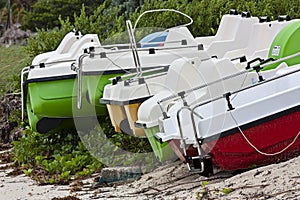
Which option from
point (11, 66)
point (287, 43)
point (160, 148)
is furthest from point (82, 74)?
point (11, 66)

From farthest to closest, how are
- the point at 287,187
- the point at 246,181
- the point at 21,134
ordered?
the point at 21,134
the point at 246,181
the point at 287,187

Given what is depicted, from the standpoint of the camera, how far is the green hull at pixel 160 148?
7.88 metres

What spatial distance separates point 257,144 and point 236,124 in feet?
1.02

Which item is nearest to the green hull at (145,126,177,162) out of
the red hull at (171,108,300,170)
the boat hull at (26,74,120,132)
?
the red hull at (171,108,300,170)

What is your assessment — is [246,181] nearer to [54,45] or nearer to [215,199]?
[215,199]

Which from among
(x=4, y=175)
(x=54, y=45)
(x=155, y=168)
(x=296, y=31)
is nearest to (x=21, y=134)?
(x=54, y=45)

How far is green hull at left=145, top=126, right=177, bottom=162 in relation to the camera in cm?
788

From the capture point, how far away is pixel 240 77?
7.84 m

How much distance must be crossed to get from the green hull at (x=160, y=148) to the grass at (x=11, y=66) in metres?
5.82

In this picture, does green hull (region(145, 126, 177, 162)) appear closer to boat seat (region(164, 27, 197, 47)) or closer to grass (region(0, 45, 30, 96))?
boat seat (region(164, 27, 197, 47))

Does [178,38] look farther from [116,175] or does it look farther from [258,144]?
[258,144]

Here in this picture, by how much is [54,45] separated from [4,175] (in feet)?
12.2

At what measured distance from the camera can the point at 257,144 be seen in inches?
281

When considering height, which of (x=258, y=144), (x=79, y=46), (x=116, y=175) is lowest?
(x=116, y=175)
